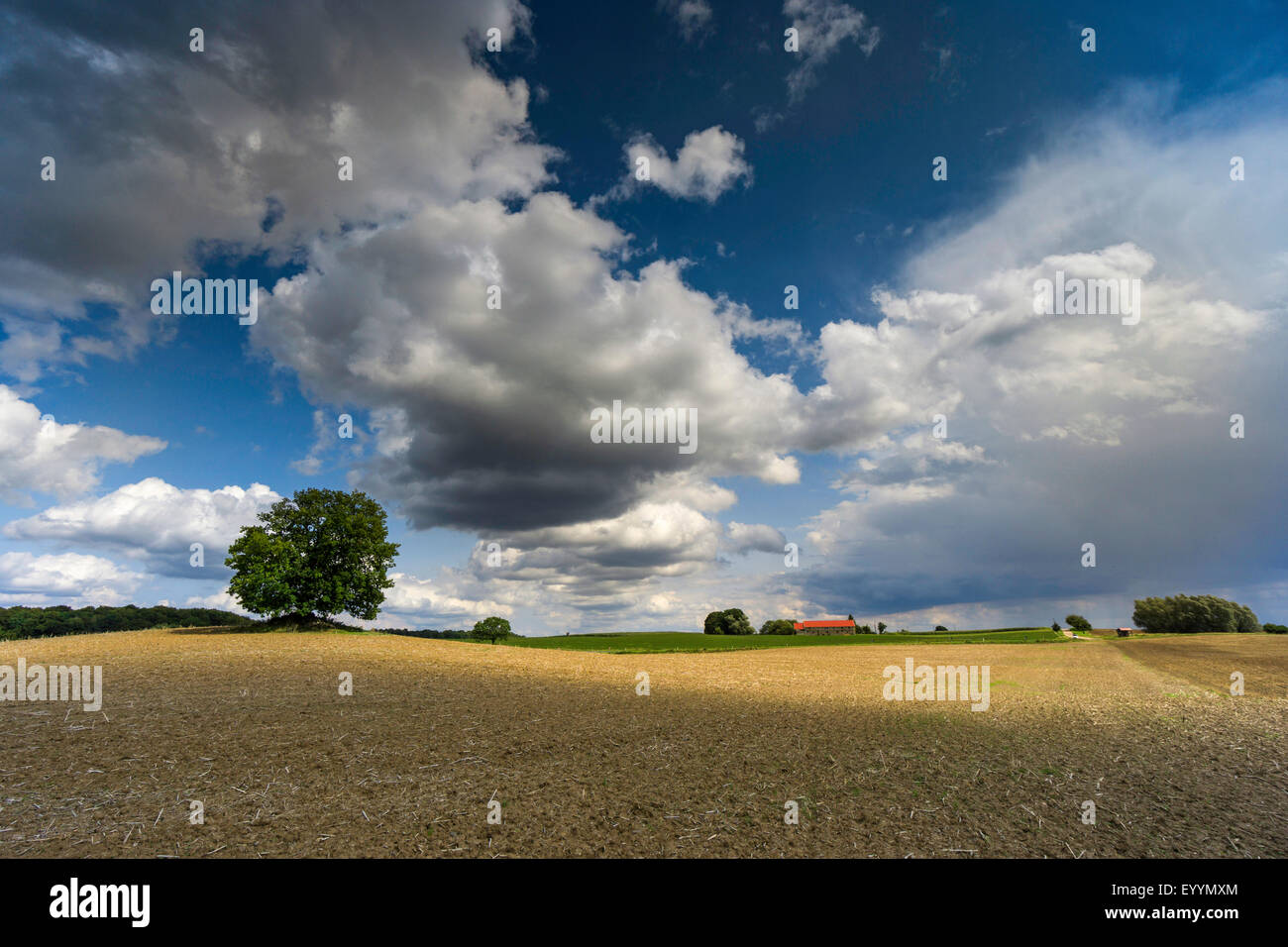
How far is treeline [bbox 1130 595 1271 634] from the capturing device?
5374 inches

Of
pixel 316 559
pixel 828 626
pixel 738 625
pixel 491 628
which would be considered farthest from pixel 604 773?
pixel 828 626

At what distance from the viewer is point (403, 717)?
1861 cm

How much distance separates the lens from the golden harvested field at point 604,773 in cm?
1020

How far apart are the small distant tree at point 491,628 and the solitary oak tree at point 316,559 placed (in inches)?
858

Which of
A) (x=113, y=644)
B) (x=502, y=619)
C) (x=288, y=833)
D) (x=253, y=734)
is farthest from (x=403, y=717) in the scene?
(x=502, y=619)

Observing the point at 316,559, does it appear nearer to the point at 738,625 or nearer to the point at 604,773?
the point at 604,773

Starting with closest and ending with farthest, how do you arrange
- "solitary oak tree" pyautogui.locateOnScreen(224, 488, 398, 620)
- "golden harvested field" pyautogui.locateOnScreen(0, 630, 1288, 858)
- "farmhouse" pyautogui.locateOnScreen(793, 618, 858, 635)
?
"golden harvested field" pyautogui.locateOnScreen(0, 630, 1288, 858)
"solitary oak tree" pyautogui.locateOnScreen(224, 488, 398, 620)
"farmhouse" pyautogui.locateOnScreen(793, 618, 858, 635)

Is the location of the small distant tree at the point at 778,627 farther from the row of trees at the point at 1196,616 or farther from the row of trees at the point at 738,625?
the row of trees at the point at 1196,616

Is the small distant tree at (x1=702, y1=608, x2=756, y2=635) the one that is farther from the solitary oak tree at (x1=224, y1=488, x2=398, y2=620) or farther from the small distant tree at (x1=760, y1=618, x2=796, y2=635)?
the solitary oak tree at (x1=224, y1=488, x2=398, y2=620)

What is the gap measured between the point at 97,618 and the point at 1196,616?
222275 mm

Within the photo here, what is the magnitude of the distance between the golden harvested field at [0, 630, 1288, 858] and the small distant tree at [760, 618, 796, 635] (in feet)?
398

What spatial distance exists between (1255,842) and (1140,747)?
8024 mm

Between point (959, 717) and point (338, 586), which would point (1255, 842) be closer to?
point (959, 717)

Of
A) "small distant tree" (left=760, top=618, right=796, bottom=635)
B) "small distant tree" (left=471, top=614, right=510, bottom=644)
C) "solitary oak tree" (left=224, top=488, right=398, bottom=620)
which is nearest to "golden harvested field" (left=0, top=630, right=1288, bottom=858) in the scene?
"solitary oak tree" (left=224, top=488, right=398, bottom=620)
